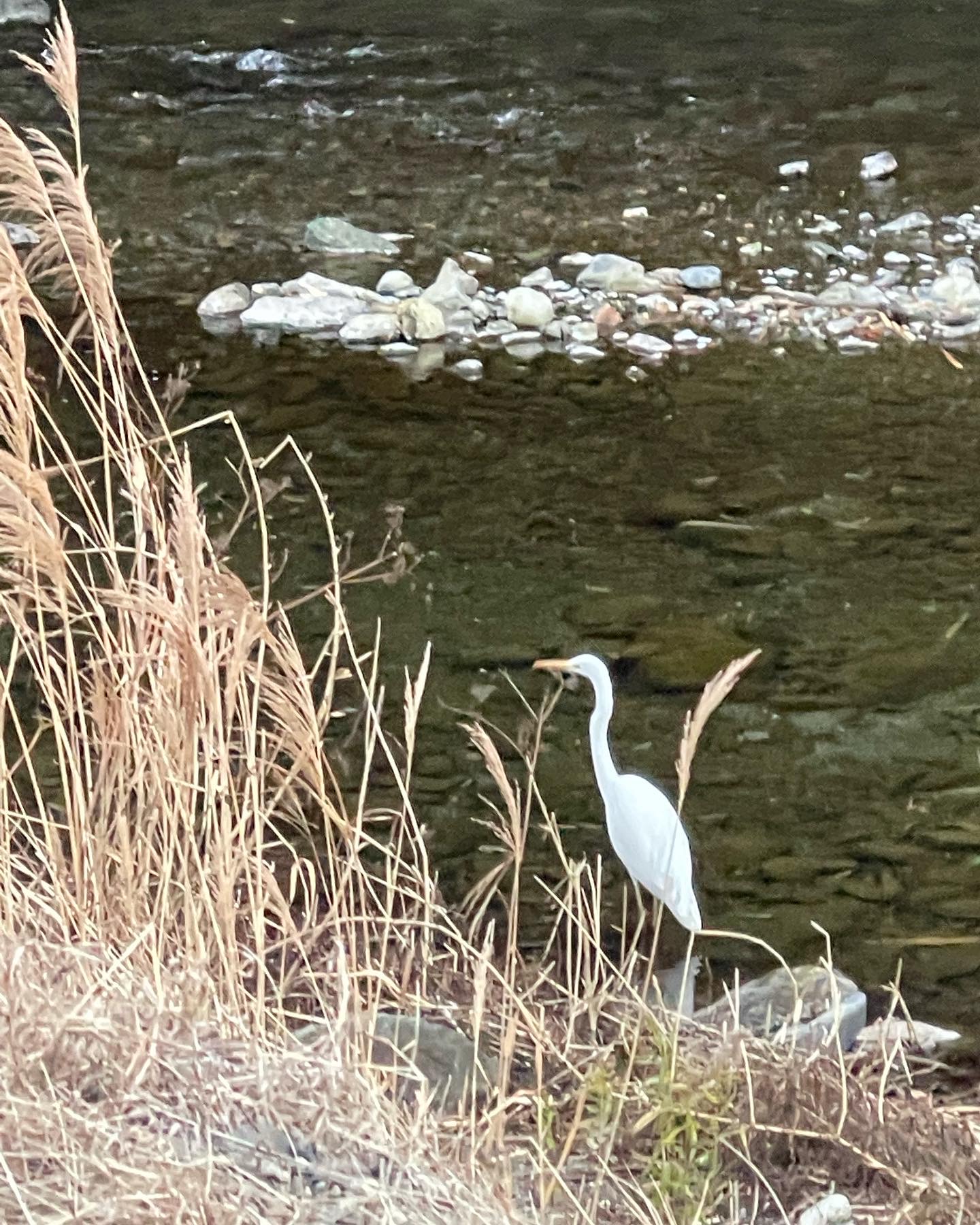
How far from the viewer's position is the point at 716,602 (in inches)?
141

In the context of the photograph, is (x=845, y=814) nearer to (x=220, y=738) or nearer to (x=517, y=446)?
(x=220, y=738)

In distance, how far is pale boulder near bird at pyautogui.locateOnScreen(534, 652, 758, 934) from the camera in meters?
2.18

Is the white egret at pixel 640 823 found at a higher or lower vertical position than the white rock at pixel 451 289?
higher

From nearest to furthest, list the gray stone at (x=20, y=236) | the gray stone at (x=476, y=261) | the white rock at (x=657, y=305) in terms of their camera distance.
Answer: the white rock at (x=657, y=305)
the gray stone at (x=476, y=261)
the gray stone at (x=20, y=236)

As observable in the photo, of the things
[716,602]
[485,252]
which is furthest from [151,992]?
[485,252]

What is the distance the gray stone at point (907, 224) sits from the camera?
5.74 metres

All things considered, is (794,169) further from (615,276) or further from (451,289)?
(451,289)

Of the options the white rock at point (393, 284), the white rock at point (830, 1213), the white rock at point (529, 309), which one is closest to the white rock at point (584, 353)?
the white rock at point (529, 309)

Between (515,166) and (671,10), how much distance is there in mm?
2686

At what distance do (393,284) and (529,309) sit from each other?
1.44 ft

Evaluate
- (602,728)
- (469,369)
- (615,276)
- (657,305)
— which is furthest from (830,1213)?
(615,276)

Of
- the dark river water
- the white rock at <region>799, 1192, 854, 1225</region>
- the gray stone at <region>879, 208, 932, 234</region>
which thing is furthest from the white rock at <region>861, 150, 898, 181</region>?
the white rock at <region>799, 1192, 854, 1225</region>

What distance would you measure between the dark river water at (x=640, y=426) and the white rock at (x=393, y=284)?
0.13 metres

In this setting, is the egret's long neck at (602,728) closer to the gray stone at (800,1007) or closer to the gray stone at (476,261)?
the gray stone at (800,1007)
